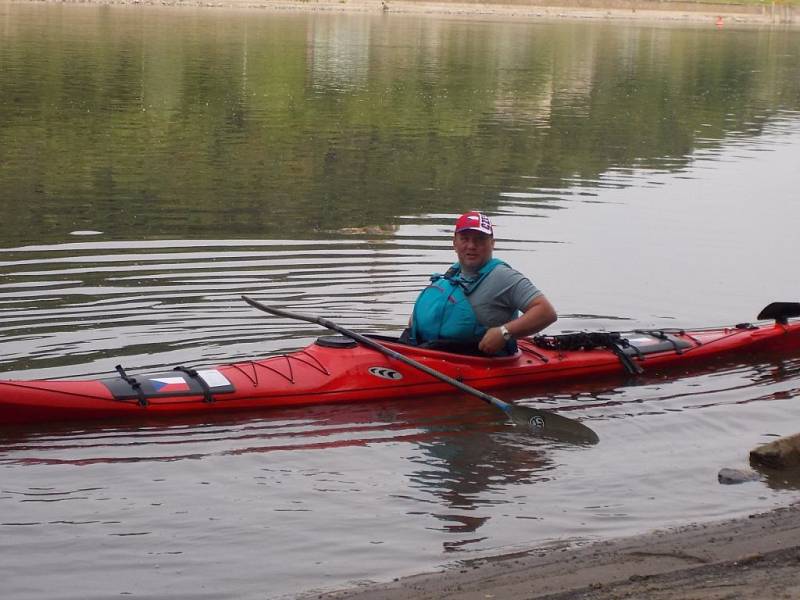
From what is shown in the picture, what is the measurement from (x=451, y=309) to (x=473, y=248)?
0.47 metres

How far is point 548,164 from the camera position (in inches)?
811

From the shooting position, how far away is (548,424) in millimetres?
8227

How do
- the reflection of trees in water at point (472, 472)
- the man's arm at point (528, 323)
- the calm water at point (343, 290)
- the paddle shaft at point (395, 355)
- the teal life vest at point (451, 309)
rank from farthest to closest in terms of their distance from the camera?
1. the teal life vest at point (451, 309)
2. the man's arm at point (528, 323)
3. the paddle shaft at point (395, 355)
4. the reflection of trees in water at point (472, 472)
5. the calm water at point (343, 290)

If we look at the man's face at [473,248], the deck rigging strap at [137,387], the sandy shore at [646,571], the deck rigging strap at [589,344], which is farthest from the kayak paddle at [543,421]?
the deck rigging strap at [137,387]

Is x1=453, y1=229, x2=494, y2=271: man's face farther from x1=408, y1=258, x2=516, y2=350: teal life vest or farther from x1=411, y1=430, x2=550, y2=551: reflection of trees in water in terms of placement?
x1=411, y1=430, x2=550, y2=551: reflection of trees in water

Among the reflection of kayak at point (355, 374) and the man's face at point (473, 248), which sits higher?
the man's face at point (473, 248)

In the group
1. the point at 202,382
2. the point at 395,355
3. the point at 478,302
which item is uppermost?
Answer: the point at 478,302

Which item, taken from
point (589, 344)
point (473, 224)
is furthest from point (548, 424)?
point (589, 344)

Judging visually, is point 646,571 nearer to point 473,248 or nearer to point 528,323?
point 528,323

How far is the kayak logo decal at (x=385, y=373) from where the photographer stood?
28.5 ft

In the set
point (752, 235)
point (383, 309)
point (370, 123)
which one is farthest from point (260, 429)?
point (370, 123)

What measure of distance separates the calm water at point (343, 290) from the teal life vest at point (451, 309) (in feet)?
1.66

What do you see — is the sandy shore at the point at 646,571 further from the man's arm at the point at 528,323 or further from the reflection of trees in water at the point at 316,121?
the reflection of trees in water at the point at 316,121

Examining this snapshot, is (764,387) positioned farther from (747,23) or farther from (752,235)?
(747,23)
